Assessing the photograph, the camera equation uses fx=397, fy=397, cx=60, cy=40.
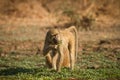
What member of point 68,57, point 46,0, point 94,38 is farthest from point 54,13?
point 68,57

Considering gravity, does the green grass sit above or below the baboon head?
below

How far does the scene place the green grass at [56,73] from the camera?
980 cm

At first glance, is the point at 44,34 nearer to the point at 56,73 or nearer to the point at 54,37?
the point at 56,73

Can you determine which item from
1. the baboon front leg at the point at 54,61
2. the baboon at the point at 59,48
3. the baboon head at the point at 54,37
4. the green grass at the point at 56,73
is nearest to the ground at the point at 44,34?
the green grass at the point at 56,73

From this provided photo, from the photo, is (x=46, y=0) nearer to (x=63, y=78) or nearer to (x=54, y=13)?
(x=54, y=13)

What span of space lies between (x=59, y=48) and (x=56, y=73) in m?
0.68

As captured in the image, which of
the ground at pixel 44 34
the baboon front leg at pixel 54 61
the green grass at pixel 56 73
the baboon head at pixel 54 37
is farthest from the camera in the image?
the ground at pixel 44 34

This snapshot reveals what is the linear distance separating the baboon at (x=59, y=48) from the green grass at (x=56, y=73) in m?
0.26

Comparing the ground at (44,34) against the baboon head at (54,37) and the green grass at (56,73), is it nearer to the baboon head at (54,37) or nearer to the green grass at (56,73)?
the green grass at (56,73)

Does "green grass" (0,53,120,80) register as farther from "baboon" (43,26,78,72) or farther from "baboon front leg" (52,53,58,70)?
"baboon" (43,26,78,72)

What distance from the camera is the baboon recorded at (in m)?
9.56

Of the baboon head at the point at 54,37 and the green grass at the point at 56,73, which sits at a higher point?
the baboon head at the point at 54,37

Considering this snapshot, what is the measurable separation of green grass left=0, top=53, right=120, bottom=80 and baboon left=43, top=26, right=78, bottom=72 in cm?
26

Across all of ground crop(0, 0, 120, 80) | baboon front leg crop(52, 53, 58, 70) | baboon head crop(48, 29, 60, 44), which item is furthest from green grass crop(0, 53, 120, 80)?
baboon head crop(48, 29, 60, 44)
